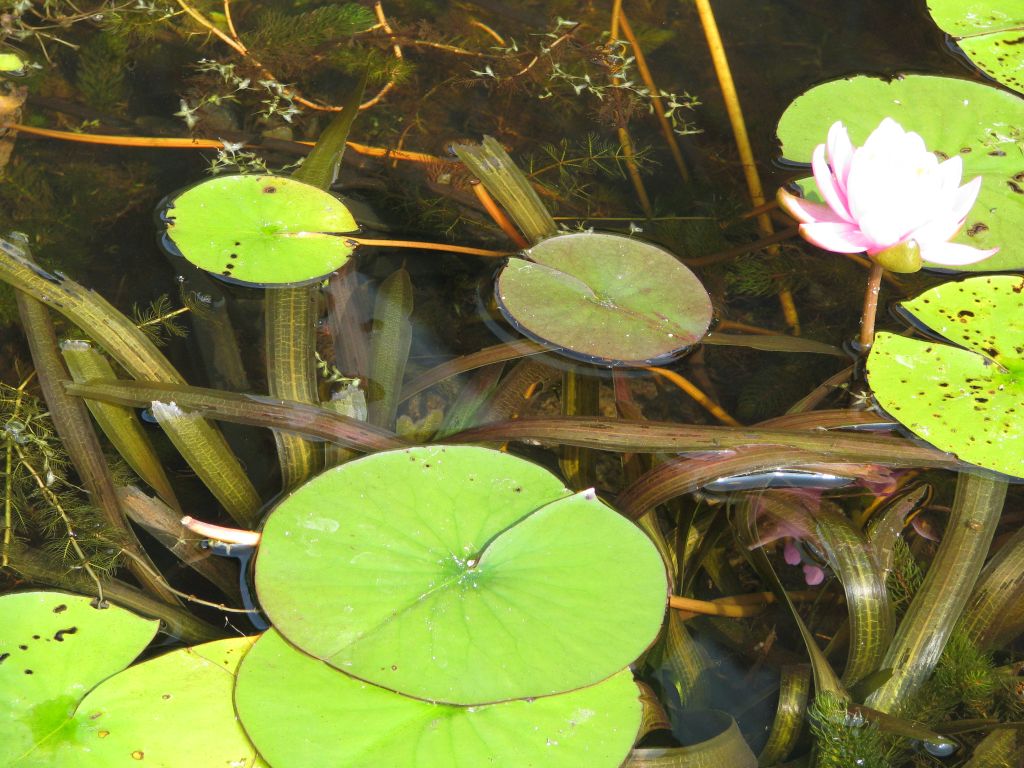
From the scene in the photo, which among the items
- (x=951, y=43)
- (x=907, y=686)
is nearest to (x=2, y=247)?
(x=907, y=686)

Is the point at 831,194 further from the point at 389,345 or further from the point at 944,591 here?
the point at 389,345

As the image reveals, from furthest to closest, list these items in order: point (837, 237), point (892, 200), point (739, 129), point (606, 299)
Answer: point (739, 129), point (606, 299), point (837, 237), point (892, 200)

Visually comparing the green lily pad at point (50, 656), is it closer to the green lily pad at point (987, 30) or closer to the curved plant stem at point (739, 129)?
the curved plant stem at point (739, 129)

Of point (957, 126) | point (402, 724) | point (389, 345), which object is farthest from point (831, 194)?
point (402, 724)

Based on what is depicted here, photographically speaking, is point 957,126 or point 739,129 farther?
point 739,129

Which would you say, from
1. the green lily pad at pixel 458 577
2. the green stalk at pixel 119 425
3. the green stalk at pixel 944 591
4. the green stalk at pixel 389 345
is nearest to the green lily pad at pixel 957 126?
the green stalk at pixel 944 591

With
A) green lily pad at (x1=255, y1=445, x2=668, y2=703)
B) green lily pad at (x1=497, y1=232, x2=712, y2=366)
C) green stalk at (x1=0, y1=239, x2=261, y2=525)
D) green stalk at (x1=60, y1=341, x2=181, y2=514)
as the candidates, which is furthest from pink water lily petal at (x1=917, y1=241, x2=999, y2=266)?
green stalk at (x1=60, y1=341, x2=181, y2=514)

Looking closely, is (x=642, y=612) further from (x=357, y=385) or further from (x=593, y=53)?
(x=593, y=53)
